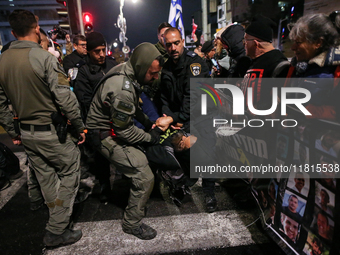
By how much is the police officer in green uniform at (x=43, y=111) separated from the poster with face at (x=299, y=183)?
7.57 ft

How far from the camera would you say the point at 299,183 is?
6.08 feet

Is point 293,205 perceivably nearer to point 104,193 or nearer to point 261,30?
point 261,30

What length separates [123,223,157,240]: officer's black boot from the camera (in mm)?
2533

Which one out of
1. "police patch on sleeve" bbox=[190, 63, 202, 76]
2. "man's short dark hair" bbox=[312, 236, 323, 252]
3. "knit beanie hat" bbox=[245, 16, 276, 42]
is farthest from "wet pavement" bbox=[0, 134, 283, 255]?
"knit beanie hat" bbox=[245, 16, 276, 42]

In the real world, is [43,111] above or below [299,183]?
above

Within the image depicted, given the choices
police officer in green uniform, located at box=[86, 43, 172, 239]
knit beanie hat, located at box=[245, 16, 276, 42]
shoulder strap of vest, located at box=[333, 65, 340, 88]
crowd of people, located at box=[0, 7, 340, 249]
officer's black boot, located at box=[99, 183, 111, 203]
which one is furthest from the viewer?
officer's black boot, located at box=[99, 183, 111, 203]

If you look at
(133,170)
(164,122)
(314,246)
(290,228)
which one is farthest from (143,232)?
(314,246)

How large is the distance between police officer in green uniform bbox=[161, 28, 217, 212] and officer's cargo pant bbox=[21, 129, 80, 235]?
4.85 ft

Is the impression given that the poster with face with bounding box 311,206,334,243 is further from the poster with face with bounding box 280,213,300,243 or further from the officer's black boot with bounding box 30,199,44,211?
the officer's black boot with bounding box 30,199,44,211

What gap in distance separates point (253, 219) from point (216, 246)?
69 centimetres

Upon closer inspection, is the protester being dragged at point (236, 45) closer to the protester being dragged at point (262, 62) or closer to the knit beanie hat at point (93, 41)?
the protester being dragged at point (262, 62)

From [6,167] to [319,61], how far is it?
15.9ft

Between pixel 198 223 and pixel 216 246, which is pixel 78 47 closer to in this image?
pixel 198 223

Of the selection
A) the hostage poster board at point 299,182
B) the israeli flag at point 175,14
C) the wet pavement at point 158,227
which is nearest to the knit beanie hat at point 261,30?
the hostage poster board at point 299,182
